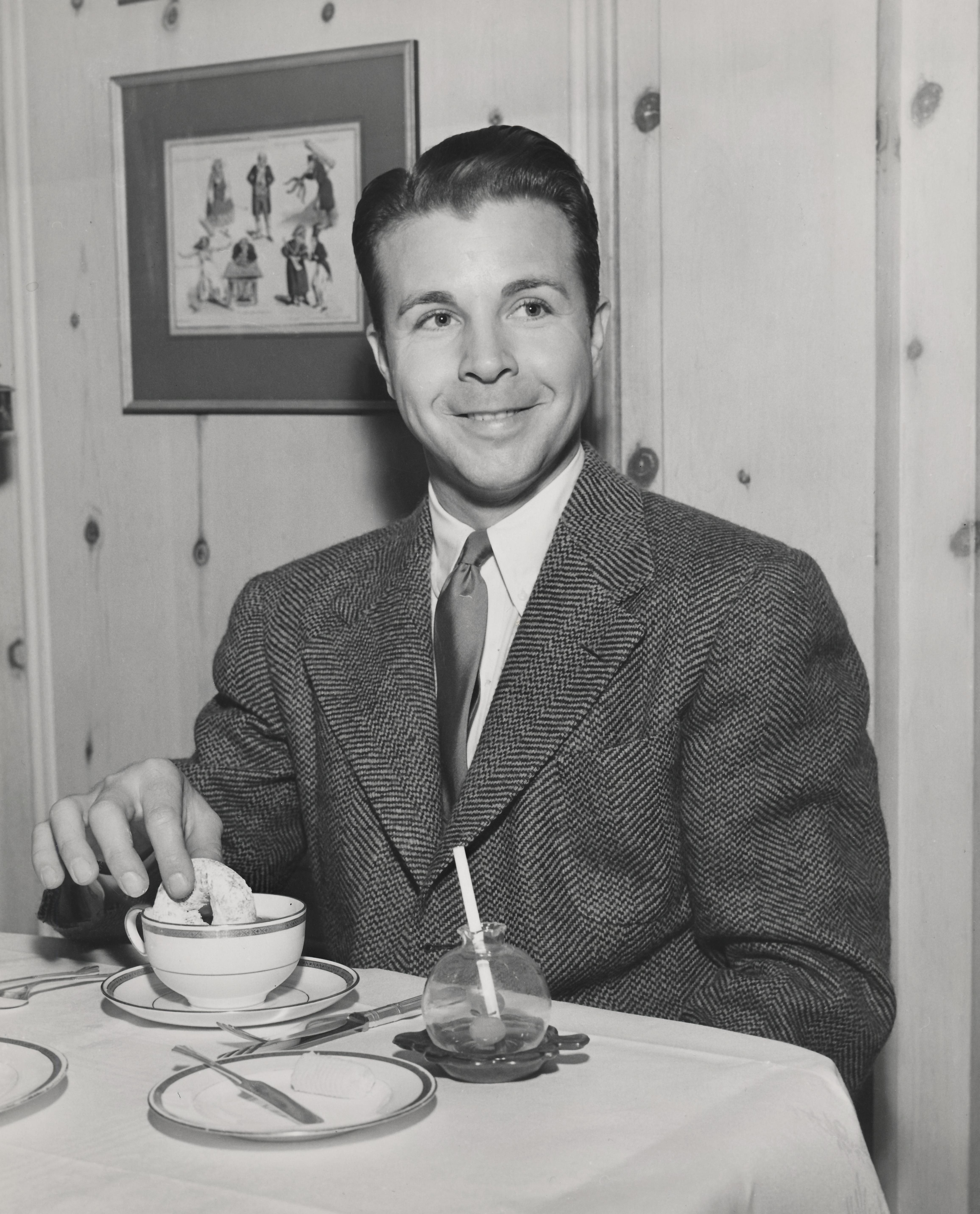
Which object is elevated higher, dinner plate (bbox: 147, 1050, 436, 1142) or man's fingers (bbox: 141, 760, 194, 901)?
man's fingers (bbox: 141, 760, 194, 901)

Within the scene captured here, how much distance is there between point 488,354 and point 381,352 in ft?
0.82

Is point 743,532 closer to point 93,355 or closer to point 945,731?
point 945,731

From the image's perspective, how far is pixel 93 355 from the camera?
2.76 meters

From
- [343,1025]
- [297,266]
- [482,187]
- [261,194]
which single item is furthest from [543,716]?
[261,194]

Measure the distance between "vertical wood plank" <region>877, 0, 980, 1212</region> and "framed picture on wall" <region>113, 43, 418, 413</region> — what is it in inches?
30.6

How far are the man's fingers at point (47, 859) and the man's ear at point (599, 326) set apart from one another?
0.86m

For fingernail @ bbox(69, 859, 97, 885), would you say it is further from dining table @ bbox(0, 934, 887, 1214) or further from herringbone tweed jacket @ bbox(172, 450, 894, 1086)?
herringbone tweed jacket @ bbox(172, 450, 894, 1086)

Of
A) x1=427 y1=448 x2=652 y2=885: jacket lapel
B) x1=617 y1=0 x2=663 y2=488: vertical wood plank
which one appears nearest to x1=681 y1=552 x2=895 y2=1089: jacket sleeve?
x1=427 y1=448 x2=652 y2=885: jacket lapel

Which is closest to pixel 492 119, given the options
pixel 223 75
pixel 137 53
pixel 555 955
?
pixel 223 75

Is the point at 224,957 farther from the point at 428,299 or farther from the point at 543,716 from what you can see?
the point at 428,299

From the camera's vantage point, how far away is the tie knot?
1.86 meters

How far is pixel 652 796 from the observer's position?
168 centimetres

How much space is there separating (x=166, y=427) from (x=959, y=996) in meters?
1.57

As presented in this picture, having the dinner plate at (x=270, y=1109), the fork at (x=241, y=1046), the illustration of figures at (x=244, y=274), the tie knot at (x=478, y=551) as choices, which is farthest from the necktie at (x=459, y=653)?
the illustration of figures at (x=244, y=274)
